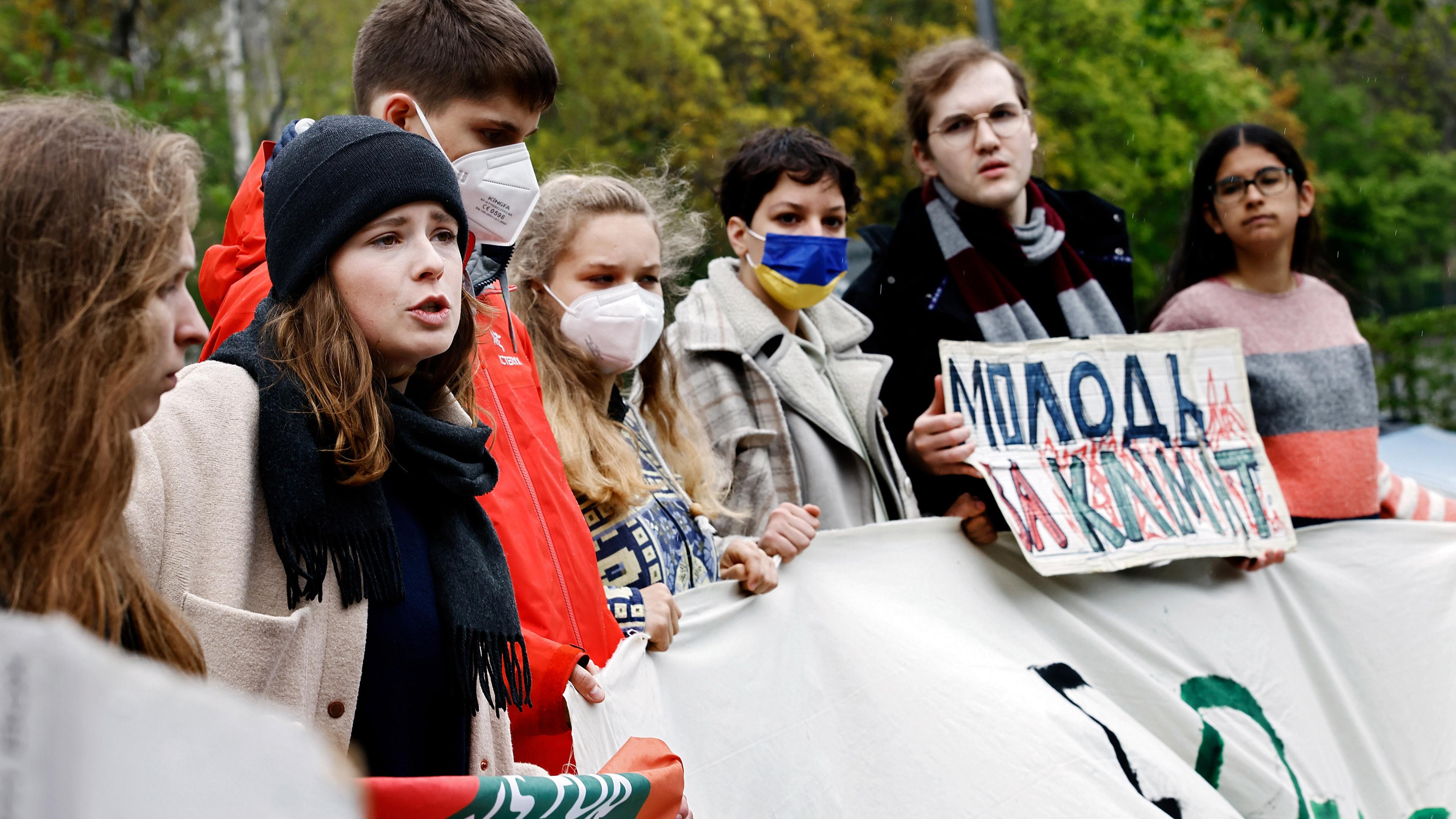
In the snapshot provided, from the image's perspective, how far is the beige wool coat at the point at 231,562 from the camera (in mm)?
1530

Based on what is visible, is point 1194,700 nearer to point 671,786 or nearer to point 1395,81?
point 671,786

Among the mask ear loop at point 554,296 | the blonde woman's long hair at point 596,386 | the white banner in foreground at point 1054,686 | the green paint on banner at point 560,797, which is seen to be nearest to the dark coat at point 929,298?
the white banner in foreground at point 1054,686

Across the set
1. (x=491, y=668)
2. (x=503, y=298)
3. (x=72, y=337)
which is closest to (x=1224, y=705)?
(x=503, y=298)

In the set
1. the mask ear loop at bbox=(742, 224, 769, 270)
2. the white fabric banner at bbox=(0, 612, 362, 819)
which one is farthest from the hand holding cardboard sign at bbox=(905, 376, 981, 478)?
the white fabric banner at bbox=(0, 612, 362, 819)

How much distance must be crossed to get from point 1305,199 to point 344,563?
3.71 metres

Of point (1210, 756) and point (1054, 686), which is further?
point (1210, 756)

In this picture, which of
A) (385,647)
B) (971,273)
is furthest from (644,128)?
(385,647)

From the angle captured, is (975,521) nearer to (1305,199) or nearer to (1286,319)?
(1286,319)

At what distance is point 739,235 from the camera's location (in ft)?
12.9

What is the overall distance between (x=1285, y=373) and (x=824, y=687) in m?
2.06

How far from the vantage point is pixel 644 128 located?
20.1m

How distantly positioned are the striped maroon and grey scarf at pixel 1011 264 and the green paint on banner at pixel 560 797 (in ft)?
8.06

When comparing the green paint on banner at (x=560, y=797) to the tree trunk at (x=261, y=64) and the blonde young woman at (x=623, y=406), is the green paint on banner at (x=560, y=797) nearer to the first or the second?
the blonde young woman at (x=623, y=406)

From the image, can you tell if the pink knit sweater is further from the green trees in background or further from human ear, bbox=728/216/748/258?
the green trees in background
